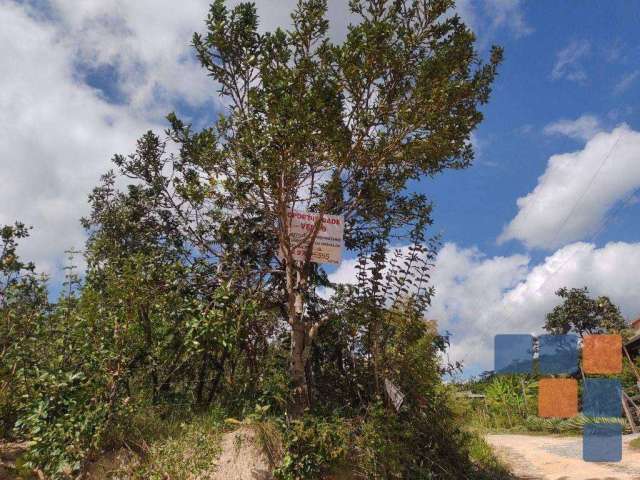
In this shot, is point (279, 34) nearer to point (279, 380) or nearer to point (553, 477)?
point (279, 380)

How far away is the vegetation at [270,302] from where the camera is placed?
4848 millimetres

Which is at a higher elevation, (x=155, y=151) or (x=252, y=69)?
(x=252, y=69)

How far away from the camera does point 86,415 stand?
448 centimetres

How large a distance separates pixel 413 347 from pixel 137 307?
3120 millimetres

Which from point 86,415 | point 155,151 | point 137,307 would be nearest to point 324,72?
point 155,151

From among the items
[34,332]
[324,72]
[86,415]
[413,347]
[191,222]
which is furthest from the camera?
[191,222]
